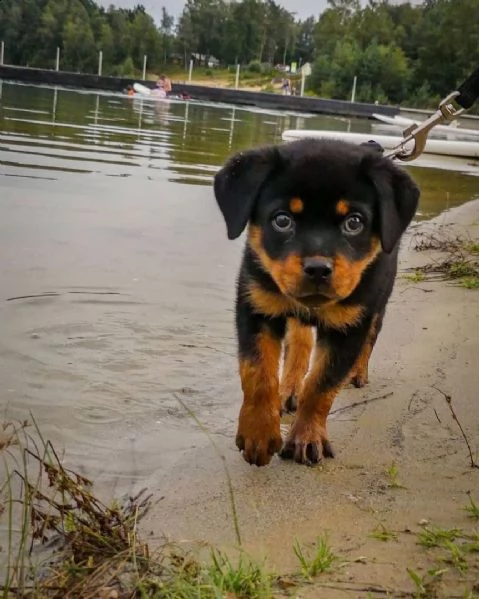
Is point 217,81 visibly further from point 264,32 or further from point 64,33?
point 264,32

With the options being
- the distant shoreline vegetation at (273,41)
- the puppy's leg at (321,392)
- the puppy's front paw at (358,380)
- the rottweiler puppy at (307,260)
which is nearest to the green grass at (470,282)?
the puppy's front paw at (358,380)

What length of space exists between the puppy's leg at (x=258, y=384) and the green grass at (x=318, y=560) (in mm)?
830

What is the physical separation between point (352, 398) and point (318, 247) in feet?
3.76

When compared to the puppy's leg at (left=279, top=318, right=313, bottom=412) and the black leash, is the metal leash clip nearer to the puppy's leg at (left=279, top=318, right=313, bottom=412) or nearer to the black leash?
the black leash

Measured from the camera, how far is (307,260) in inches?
113

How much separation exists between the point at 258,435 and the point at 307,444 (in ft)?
0.67

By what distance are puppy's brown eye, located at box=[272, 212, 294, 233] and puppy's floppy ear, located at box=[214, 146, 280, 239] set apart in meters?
0.13

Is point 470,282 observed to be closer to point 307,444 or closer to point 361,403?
point 361,403

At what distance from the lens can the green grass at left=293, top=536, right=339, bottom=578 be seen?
81.7 inches

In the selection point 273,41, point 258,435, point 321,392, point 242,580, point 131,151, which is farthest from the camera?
point 273,41

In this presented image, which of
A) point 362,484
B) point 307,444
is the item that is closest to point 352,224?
point 307,444

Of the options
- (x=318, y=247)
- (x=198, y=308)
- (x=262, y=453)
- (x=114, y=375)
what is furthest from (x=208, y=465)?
(x=198, y=308)

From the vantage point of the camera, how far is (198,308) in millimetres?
5371

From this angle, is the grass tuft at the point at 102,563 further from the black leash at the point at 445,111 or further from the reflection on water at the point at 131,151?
the reflection on water at the point at 131,151
